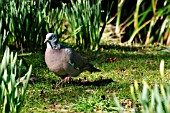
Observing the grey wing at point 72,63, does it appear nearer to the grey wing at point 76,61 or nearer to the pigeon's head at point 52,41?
the grey wing at point 76,61

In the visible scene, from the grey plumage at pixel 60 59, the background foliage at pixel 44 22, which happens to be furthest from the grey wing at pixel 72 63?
the background foliage at pixel 44 22

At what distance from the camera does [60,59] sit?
5.62m

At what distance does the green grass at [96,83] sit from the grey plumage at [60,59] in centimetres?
20

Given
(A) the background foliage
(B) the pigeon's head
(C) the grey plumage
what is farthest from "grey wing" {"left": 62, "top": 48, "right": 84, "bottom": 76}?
(A) the background foliage

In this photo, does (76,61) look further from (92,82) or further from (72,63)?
(92,82)

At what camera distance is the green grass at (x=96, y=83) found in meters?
5.04

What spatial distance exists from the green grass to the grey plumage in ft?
0.67

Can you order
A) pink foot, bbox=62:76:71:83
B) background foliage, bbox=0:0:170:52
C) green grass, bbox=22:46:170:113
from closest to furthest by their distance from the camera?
1. green grass, bbox=22:46:170:113
2. pink foot, bbox=62:76:71:83
3. background foliage, bbox=0:0:170:52

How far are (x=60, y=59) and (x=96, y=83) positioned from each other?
768 mm

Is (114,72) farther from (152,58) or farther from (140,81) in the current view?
(152,58)

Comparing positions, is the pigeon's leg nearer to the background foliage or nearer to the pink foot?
the pink foot

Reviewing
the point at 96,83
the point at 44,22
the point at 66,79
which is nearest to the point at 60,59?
the point at 66,79

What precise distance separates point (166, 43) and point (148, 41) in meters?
0.38

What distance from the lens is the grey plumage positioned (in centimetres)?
562
